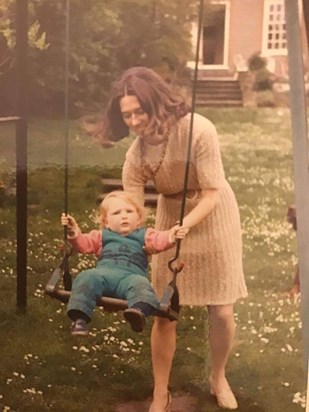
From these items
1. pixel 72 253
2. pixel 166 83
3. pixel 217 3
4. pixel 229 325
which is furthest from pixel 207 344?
pixel 217 3

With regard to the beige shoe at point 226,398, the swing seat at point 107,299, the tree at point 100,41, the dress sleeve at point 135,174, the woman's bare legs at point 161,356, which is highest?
the tree at point 100,41

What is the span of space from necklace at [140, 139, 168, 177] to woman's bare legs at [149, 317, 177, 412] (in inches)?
8.2

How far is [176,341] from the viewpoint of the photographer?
0.94 metres

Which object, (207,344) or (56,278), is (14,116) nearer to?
(56,278)

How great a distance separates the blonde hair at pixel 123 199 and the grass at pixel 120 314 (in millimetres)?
15

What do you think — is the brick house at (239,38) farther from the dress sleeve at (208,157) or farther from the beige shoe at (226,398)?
the beige shoe at (226,398)

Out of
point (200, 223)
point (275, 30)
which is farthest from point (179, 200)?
point (275, 30)

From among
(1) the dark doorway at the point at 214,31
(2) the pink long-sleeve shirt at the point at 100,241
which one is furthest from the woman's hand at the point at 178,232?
(1) the dark doorway at the point at 214,31

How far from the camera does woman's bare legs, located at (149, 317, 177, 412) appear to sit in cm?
94

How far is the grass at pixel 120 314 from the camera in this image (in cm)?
93

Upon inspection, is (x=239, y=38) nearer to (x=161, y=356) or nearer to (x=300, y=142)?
(x=300, y=142)

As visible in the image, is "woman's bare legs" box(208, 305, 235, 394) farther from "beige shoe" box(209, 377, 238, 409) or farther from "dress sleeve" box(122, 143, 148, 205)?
"dress sleeve" box(122, 143, 148, 205)

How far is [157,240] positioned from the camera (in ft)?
3.06

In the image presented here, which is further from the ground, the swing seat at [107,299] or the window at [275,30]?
the window at [275,30]
